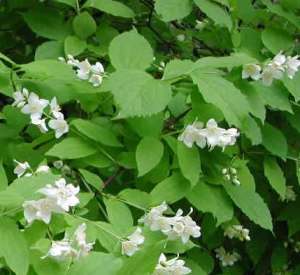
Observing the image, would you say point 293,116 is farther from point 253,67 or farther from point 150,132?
point 150,132

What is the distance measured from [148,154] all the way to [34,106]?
40 centimetres

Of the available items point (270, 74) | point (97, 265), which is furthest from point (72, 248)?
point (270, 74)

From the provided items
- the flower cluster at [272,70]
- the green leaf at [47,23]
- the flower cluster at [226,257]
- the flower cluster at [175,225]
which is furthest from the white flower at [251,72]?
the flower cluster at [226,257]

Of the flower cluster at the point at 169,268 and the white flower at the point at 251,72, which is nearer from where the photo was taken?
the flower cluster at the point at 169,268

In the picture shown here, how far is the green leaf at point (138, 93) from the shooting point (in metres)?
1.83

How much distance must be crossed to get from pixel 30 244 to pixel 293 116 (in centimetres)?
144

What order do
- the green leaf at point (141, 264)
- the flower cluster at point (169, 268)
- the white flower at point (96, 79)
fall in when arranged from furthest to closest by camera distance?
the white flower at point (96, 79) → the flower cluster at point (169, 268) → the green leaf at point (141, 264)

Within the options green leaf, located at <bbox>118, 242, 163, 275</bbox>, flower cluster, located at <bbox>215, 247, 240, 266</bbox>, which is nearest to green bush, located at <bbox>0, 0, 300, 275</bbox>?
green leaf, located at <bbox>118, 242, 163, 275</bbox>

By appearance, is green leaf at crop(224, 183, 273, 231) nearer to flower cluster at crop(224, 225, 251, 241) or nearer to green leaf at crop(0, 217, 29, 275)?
flower cluster at crop(224, 225, 251, 241)

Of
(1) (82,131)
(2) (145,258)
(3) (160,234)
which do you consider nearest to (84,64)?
(1) (82,131)

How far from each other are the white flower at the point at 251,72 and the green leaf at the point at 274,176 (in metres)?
0.52

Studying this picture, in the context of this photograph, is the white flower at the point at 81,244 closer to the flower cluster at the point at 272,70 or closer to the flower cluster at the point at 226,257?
the flower cluster at the point at 272,70

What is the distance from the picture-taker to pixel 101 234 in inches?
68.7

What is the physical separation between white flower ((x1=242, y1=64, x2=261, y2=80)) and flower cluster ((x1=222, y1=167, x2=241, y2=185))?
332 mm
